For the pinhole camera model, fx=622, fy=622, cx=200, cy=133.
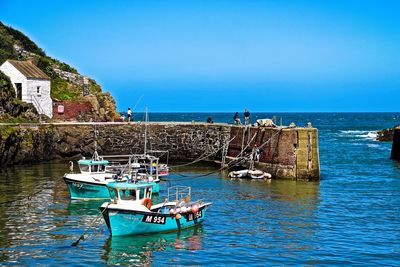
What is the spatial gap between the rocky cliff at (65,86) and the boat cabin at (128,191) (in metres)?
30.5

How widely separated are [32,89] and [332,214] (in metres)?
37.5

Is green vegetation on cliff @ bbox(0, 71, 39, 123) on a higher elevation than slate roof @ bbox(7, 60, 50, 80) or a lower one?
lower

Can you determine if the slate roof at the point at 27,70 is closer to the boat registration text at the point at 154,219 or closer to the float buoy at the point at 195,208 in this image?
the float buoy at the point at 195,208

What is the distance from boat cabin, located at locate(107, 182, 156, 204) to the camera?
90.0 ft

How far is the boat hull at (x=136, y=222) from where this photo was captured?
26531 mm

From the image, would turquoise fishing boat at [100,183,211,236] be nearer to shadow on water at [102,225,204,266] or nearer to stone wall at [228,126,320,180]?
shadow on water at [102,225,204,266]

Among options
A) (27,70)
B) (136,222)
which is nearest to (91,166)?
(136,222)

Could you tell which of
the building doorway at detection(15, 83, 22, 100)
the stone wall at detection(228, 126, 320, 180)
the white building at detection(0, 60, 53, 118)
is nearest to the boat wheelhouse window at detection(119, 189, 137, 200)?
the stone wall at detection(228, 126, 320, 180)

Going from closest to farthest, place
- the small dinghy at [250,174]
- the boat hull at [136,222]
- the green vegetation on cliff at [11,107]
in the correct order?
the boat hull at [136,222], the small dinghy at [250,174], the green vegetation on cliff at [11,107]

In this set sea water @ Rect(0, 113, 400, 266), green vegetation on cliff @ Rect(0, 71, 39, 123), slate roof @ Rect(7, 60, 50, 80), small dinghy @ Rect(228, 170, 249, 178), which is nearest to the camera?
sea water @ Rect(0, 113, 400, 266)

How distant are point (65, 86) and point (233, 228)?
153 feet

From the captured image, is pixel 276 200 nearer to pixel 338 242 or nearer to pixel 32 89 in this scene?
pixel 338 242

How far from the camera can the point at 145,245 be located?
2612cm

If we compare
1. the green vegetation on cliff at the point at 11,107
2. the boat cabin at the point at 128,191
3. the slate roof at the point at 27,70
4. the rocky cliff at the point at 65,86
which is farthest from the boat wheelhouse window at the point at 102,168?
the slate roof at the point at 27,70
